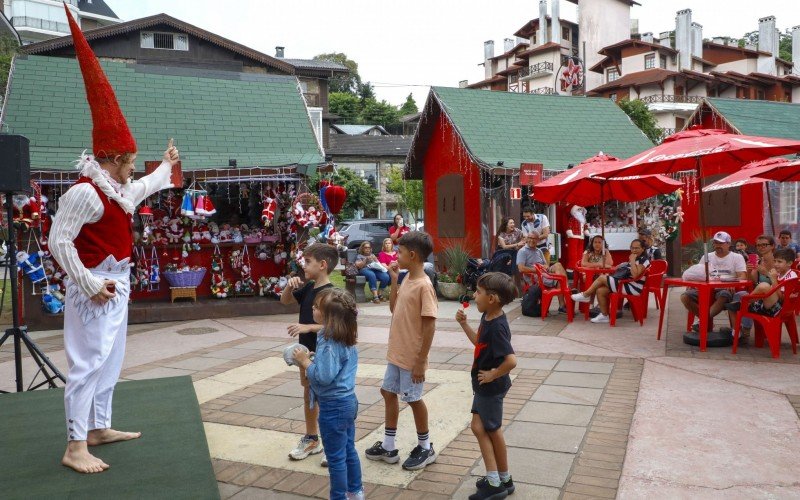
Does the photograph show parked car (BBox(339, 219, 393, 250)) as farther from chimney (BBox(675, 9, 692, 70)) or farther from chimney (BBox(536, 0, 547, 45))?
chimney (BBox(536, 0, 547, 45))

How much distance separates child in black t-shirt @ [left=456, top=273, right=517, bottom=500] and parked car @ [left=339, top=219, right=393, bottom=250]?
17.4 meters

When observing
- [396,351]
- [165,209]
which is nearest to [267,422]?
[396,351]

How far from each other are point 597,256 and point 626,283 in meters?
0.79

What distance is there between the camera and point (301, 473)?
3562 millimetres

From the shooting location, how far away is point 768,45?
47.0m

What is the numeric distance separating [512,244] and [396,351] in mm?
7668

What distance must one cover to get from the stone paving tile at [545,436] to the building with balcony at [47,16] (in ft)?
187

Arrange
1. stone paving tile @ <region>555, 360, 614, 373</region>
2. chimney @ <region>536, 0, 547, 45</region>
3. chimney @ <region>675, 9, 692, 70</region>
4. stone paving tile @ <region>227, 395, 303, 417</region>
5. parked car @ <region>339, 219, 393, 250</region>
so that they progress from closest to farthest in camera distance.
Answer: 1. stone paving tile @ <region>227, 395, 303, 417</region>
2. stone paving tile @ <region>555, 360, 614, 373</region>
3. parked car @ <region>339, 219, 393, 250</region>
4. chimney @ <region>675, 9, 692, 70</region>
5. chimney @ <region>536, 0, 547, 45</region>

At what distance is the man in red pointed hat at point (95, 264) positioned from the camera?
3.38 meters

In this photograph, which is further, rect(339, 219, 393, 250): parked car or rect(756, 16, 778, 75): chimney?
rect(756, 16, 778, 75): chimney

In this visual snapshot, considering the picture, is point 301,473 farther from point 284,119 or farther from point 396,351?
point 284,119

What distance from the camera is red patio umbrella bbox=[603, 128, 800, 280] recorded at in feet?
20.5

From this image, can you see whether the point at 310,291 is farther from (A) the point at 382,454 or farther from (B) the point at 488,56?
(B) the point at 488,56

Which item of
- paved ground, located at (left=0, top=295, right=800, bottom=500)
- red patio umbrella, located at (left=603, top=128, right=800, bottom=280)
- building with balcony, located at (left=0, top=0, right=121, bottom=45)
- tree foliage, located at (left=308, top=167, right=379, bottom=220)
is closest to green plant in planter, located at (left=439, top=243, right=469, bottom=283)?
paved ground, located at (left=0, top=295, right=800, bottom=500)
